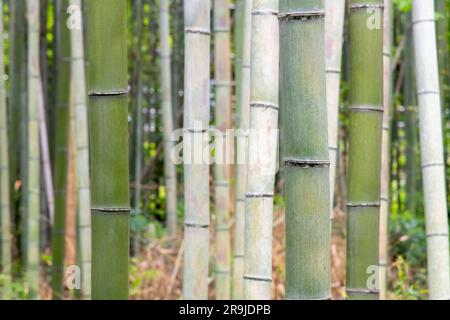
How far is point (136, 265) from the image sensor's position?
4836 mm

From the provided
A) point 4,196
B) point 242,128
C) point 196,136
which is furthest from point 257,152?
point 4,196

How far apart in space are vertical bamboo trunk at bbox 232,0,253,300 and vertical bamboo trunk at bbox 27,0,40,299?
111 cm

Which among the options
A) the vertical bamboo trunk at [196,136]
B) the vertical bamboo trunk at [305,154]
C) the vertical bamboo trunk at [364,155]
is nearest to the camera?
the vertical bamboo trunk at [305,154]

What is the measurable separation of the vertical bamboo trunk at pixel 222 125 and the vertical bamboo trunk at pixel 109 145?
1515mm

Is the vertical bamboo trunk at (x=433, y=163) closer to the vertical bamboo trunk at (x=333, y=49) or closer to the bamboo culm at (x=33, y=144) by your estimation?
the vertical bamboo trunk at (x=333, y=49)

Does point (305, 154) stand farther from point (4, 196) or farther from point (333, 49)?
point (4, 196)

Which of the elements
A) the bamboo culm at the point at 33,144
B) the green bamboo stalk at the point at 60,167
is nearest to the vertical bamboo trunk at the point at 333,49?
the green bamboo stalk at the point at 60,167

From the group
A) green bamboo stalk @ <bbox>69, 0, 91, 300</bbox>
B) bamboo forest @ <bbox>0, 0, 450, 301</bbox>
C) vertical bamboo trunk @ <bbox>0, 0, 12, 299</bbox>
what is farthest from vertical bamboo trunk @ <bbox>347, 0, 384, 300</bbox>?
vertical bamboo trunk @ <bbox>0, 0, 12, 299</bbox>

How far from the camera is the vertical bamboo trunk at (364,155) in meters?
1.85

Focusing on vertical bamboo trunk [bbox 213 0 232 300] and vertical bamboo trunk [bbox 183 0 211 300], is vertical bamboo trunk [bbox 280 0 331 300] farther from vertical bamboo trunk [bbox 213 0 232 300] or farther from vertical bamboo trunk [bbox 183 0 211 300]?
vertical bamboo trunk [bbox 213 0 232 300]

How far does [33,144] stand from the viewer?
4004 mm

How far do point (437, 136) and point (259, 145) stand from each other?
0.93 m

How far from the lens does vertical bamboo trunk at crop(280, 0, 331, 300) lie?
1328 mm

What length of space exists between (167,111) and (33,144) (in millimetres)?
1131
